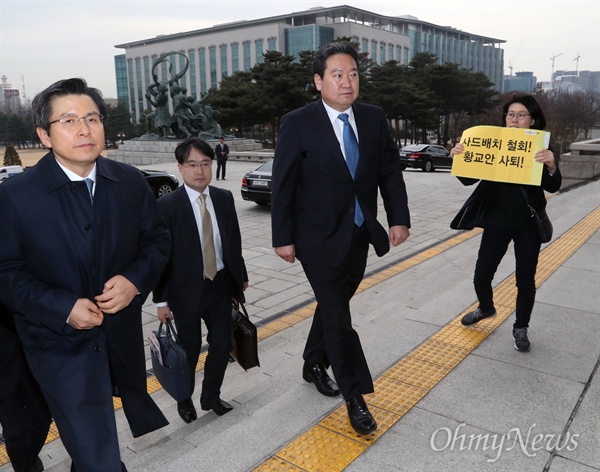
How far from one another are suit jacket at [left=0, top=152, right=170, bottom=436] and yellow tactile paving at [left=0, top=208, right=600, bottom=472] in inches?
36.9

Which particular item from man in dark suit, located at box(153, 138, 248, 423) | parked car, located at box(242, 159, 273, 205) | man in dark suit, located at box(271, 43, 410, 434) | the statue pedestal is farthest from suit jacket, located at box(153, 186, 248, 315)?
the statue pedestal

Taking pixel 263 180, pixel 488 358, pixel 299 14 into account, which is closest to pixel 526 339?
pixel 488 358

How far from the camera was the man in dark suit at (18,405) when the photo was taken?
99.7 inches

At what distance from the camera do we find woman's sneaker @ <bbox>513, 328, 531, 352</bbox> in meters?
4.16

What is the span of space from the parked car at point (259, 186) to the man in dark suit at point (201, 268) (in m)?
9.36

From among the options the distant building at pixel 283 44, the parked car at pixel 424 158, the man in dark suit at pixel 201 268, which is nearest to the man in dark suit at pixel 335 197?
the man in dark suit at pixel 201 268

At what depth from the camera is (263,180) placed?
1290 centimetres

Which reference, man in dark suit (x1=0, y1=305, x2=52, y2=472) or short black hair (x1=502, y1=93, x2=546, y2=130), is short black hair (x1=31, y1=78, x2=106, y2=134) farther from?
short black hair (x1=502, y1=93, x2=546, y2=130)

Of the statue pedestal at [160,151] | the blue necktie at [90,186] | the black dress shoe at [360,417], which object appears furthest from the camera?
the statue pedestal at [160,151]

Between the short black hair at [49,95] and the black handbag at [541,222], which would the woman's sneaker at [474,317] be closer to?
the black handbag at [541,222]

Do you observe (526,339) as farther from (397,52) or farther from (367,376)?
(397,52)

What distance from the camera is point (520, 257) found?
417 centimetres

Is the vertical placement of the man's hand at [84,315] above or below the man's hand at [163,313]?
above

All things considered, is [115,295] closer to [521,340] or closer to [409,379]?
[409,379]
